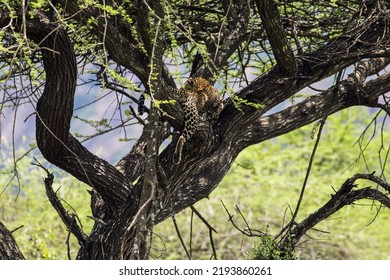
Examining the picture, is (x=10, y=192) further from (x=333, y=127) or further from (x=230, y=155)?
(x=230, y=155)

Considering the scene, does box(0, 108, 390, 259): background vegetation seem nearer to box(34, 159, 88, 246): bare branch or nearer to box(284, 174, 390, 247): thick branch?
box(34, 159, 88, 246): bare branch

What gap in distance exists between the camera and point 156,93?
11.4 ft

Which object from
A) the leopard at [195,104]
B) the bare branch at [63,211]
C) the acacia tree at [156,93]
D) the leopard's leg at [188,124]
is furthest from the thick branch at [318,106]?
the bare branch at [63,211]

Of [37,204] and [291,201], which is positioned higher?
[291,201]

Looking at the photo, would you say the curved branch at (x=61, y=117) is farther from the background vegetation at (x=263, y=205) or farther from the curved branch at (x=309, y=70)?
the background vegetation at (x=263, y=205)

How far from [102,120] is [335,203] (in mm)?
1747

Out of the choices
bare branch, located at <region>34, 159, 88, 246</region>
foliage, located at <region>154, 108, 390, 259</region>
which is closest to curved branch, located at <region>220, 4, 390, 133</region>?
bare branch, located at <region>34, 159, 88, 246</region>

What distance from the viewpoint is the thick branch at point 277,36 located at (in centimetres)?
391

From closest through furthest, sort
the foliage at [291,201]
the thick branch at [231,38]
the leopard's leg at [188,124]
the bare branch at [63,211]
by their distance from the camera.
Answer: the leopard's leg at [188,124], the bare branch at [63,211], the thick branch at [231,38], the foliage at [291,201]

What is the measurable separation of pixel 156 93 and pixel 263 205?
1214 centimetres

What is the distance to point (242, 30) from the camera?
5.07 meters

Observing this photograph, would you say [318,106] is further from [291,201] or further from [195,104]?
[291,201]

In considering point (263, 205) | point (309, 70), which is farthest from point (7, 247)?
point (263, 205)
